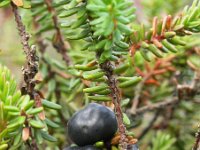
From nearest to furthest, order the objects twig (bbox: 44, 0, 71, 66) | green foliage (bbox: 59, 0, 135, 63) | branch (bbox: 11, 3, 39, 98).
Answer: green foliage (bbox: 59, 0, 135, 63) < branch (bbox: 11, 3, 39, 98) < twig (bbox: 44, 0, 71, 66)

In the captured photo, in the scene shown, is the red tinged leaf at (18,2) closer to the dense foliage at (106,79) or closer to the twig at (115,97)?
the dense foliage at (106,79)

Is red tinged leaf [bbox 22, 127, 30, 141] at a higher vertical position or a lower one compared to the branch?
lower

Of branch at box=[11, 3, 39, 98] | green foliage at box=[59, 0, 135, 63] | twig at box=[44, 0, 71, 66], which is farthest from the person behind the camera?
twig at box=[44, 0, 71, 66]

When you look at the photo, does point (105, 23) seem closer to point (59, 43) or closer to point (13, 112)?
point (13, 112)

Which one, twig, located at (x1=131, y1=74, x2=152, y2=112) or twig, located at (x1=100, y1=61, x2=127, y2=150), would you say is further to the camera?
twig, located at (x1=131, y1=74, x2=152, y2=112)

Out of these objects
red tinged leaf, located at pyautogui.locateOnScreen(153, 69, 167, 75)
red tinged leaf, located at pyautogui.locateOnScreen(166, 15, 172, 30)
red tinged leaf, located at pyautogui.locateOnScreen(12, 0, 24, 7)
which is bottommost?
red tinged leaf, located at pyautogui.locateOnScreen(153, 69, 167, 75)

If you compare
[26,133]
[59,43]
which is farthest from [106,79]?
[59,43]

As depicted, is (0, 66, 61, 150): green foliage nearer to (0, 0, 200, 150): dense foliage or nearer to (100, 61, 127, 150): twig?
(0, 0, 200, 150): dense foliage

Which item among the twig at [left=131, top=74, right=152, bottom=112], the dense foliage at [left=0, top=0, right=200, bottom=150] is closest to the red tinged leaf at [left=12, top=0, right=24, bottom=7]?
the dense foliage at [left=0, top=0, right=200, bottom=150]
